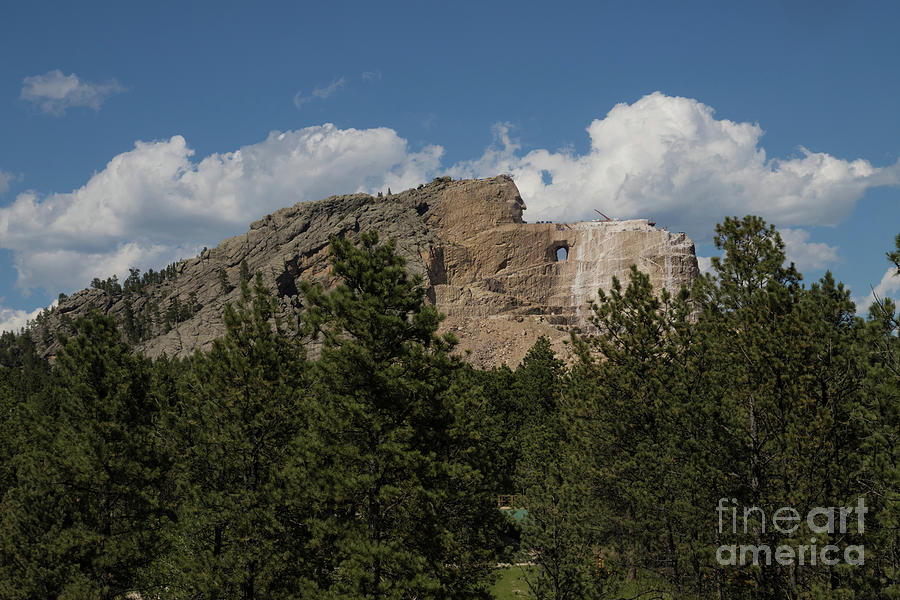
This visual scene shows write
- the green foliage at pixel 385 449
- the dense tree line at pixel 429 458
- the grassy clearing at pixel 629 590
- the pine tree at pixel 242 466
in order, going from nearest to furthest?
the dense tree line at pixel 429 458, the green foliage at pixel 385 449, the pine tree at pixel 242 466, the grassy clearing at pixel 629 590

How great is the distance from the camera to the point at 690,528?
17.7 m

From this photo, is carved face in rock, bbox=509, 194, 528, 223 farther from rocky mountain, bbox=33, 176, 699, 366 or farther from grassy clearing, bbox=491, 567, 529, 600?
grassy clearing, bbox=491, 567, 529, 600

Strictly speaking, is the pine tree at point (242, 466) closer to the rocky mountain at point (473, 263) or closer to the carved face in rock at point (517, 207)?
the rocky mountain at point (473, 263)

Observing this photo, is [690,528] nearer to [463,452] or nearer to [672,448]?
[672,448]

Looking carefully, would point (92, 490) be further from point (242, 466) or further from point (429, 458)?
point (429, 458)

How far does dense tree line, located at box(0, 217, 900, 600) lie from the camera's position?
48.1 feet

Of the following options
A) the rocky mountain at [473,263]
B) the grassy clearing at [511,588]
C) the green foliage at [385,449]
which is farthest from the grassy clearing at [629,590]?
the rocky mountain at [473,263]

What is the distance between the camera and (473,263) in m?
122

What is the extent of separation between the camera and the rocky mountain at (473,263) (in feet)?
371

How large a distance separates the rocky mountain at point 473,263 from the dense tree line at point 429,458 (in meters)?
82.5

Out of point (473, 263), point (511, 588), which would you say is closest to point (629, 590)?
point (511, 588)

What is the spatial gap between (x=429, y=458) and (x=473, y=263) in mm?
106800

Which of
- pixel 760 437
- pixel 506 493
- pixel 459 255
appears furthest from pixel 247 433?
pixel 459 255

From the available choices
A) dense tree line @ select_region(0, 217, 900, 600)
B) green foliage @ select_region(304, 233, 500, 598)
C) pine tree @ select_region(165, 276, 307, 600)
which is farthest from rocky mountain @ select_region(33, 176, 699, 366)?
green foliage @ select_region(304, 233, 500, 598)
